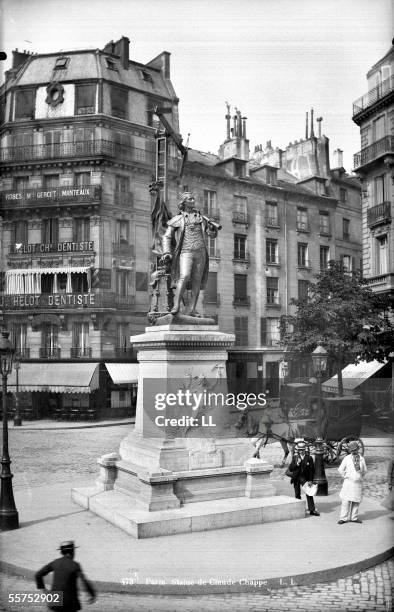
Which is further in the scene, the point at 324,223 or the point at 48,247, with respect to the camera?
the point at 324,223

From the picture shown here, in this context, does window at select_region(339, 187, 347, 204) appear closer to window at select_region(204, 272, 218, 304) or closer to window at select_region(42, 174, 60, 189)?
window at select_region(204, 272, 218, 304)

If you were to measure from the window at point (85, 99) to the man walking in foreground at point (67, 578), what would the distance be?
2175cm

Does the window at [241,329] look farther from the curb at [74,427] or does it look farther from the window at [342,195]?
the window at [342,195]

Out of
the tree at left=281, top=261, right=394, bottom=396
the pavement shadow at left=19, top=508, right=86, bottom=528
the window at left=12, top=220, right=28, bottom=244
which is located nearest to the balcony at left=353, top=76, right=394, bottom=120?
the tree at left=281, top=261, right=394, bottom=396

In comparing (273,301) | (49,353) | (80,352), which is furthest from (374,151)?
(49,353)

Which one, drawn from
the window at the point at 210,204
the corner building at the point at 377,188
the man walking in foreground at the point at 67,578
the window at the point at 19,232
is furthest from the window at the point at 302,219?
the man walking in foreground at the point at 67,578

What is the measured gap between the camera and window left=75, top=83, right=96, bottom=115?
2486cm

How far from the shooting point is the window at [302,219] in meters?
35.1

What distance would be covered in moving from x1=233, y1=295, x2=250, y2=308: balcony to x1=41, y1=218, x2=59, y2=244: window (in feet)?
34.7

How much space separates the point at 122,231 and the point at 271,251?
11.9m

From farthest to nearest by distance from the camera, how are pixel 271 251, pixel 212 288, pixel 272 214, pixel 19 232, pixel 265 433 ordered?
pixel 272 214, pixel 271 251, pixel 212 288, pixel 19 232, pixel 265 433

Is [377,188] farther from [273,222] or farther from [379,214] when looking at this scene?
[273,222]

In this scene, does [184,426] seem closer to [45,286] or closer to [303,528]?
[303,528]

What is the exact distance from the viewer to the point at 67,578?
246 inches
